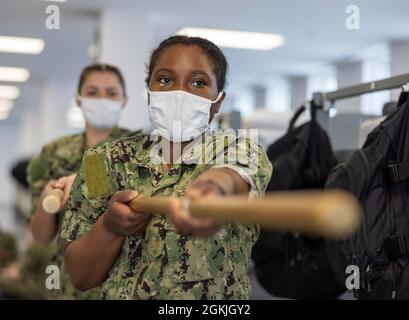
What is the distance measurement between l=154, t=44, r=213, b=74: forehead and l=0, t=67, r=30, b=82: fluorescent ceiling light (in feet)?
19.8

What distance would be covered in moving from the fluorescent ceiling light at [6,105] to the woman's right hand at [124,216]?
9.57 meters

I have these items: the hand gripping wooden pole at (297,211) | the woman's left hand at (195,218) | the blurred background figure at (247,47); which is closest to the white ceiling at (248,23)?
the blurred background figure at (247,47)

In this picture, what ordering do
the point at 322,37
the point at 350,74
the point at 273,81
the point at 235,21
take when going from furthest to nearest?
the point at 273,81 → the point at 350,74 → the point at 322,37 → the point at 235,21

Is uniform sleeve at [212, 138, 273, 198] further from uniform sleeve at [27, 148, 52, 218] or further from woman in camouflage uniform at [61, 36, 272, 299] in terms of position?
uniform sleeve at [27, 148, 52, 218]

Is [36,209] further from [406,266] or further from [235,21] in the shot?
[235,21]

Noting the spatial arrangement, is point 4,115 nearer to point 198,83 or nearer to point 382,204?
point 382,204

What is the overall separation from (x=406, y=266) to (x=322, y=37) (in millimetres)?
3758

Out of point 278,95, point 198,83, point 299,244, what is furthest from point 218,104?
point 278,95

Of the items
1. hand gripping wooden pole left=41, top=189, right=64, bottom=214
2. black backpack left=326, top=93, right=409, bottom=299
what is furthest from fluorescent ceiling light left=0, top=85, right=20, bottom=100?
black backpack left=326, top=93, right=409, bottom=299

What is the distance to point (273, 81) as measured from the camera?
23.0 feet

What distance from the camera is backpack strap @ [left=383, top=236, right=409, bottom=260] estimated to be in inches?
46.3

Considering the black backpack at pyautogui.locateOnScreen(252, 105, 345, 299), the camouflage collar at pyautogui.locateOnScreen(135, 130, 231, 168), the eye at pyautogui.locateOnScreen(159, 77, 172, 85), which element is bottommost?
the black backpack at pyautogui.locateOnScreen(252, 105, 345, 299)
